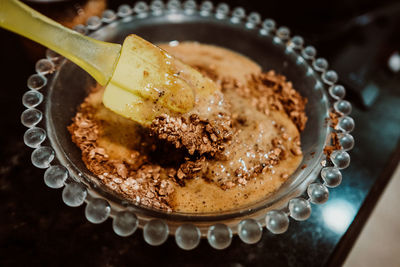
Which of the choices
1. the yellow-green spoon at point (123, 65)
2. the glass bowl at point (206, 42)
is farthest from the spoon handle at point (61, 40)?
the glass bowl at point (206, 42)

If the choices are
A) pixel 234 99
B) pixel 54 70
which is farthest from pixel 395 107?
pixel 54 70

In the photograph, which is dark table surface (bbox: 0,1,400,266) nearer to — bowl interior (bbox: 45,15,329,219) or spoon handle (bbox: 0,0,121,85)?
bowl interior (bbox: 45,15,329,219)

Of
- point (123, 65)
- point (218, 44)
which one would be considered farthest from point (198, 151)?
point (218, 44)

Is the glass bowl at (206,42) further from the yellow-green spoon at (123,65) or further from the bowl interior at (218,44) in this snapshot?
the yellow-green spoon at (123,65)

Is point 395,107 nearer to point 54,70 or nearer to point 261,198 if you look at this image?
point 261,198

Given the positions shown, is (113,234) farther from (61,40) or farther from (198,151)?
(61,40)
